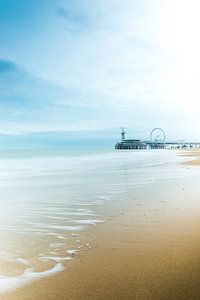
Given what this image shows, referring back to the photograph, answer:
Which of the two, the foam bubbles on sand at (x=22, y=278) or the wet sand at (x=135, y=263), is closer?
the wet sand at (x=135, y=263)

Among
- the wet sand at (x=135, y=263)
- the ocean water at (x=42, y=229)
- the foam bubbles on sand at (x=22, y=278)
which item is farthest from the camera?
the ocean water at (x=42, y=229)

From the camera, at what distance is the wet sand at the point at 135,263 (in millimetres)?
4160

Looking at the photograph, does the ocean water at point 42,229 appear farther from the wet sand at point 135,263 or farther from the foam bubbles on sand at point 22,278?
the wet sand at point 135,263

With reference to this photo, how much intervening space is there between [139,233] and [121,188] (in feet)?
23.1

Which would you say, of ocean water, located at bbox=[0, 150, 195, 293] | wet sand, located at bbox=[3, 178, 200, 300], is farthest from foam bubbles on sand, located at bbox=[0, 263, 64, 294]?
wet sand, located at bbox=[3, 178, 200, 300]

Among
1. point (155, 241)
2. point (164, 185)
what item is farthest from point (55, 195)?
point (155, 241)

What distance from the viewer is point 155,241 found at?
6242mm

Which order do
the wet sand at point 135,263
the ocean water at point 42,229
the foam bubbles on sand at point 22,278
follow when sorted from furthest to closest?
the ocean water at point 42,229, the foam bubbles on sand at point 22,278, the wet sand at point 135,263

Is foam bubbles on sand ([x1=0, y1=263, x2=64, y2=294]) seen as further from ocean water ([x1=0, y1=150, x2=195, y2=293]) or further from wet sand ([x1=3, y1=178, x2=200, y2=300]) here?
wet sand ([x1=3, y1=178, x2=200, y2=300])

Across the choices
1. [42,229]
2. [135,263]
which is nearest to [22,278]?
[135,263]

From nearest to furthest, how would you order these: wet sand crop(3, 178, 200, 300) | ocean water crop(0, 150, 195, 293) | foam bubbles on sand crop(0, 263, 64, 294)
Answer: wet sand crop(3, 178, 200, 300)
foam bubbles on sand crop(0, 263, 64, 294)
ocean water crop(0, 150, 195, 293)

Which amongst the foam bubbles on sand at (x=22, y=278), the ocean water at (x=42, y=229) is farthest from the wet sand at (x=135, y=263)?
the ocean water at (x=42, y=229)

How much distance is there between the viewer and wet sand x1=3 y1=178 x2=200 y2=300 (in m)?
4.16

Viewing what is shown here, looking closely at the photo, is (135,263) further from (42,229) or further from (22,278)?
(42,229)
